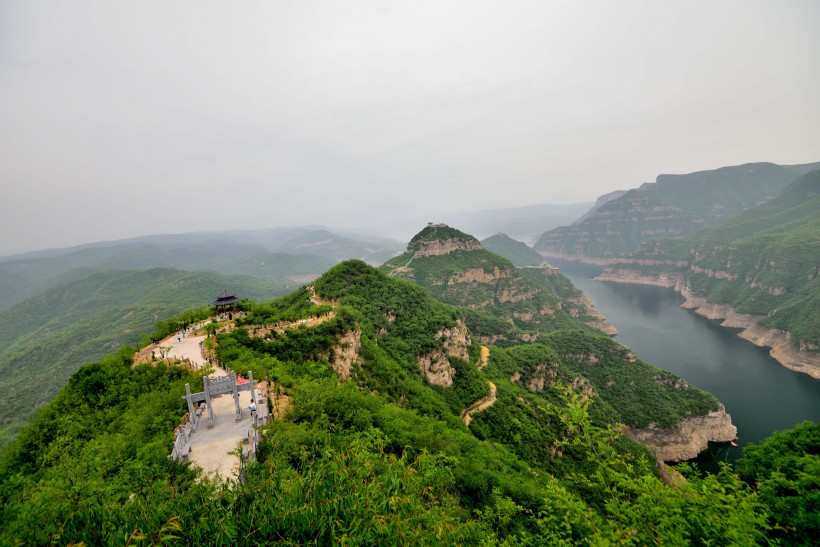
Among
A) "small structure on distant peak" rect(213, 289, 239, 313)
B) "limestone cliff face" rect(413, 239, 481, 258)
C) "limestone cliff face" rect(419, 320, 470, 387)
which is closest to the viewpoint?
"small structure on distant peak" rect(213, 289, 239, 313)

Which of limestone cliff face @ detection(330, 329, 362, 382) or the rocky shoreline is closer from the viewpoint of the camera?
Answer: limestone cliff face @ detection(330, 329, 362, 382)

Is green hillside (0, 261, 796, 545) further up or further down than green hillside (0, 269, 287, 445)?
further up

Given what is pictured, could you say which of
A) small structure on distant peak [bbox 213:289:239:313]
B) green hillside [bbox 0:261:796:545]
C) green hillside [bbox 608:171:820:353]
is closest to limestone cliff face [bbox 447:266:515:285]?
green hillside [bbox 0:261:796:545]

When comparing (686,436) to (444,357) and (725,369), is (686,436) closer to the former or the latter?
(725,369)

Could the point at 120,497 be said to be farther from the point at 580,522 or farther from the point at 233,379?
the point at 580,522

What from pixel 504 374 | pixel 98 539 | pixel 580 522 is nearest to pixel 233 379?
pixel 98 539

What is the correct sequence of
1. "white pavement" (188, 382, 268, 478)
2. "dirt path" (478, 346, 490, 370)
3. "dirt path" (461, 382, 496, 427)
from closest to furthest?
"white pavement" (188, 382, 268, 478) → "dirt path" (461, 382, 496, 427) → "dirt path" (478, 346, 490, 370)

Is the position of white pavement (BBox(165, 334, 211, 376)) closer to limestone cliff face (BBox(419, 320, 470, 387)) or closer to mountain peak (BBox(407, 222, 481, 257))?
limestone cliff face (BBox(419, 320, 470, 387))
